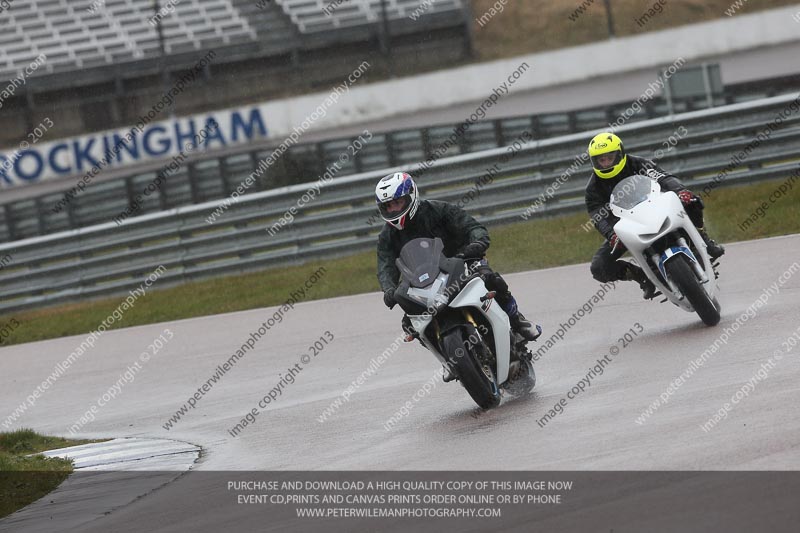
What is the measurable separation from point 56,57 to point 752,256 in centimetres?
2752

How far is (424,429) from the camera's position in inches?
356

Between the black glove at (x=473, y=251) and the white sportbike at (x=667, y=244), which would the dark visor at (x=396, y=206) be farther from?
the white sportbike at (x=667, y=244)

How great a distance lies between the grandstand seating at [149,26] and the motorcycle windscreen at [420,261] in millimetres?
28754

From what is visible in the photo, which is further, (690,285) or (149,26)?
(149,26)

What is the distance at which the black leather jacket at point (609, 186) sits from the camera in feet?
36.5

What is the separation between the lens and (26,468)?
9.80 meters

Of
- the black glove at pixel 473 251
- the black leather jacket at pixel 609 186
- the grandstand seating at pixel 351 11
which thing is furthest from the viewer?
the grandstand seating at pixel 351 11

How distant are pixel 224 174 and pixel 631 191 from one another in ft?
42.0

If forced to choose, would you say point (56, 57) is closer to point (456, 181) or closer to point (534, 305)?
point (456, 181)

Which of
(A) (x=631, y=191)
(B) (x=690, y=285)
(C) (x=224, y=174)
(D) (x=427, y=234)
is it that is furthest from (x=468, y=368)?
(C) (x=224, y=174)

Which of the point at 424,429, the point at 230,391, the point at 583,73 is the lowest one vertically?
the point at 583,73

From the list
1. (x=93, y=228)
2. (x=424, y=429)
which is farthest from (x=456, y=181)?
(x=424, y=429)

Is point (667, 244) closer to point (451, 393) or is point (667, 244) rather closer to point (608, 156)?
point (608, 156)

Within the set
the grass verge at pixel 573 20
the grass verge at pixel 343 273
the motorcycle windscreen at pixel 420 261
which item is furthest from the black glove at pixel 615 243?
the grass verge at pixel 573 20
